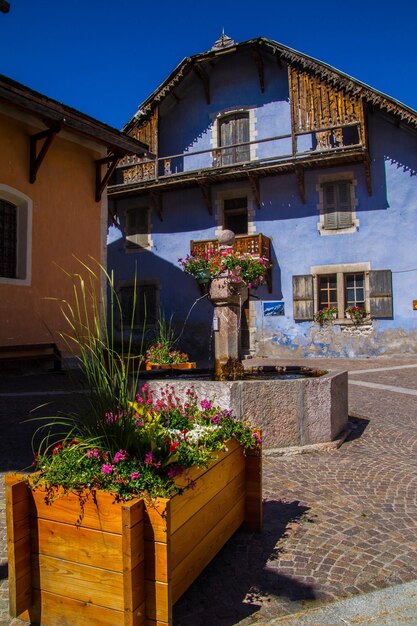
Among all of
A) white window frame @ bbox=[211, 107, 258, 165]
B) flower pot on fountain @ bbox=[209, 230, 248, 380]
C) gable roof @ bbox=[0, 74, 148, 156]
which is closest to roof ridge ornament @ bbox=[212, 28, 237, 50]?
white window frame @ bbox=[211, 107, 258, 165]

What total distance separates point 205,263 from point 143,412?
3804mm

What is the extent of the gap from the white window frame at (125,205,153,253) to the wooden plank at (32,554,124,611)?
54.6 feet

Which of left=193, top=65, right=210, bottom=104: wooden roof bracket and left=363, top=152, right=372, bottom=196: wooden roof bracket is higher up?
left=193, top=65, right=210, bottom=104: wooden roof bracket

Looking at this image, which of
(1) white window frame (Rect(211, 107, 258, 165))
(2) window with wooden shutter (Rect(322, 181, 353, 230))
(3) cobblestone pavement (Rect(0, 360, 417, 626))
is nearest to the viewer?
(3) cobblestone pavement (Rect(0, 360, 417, 626))

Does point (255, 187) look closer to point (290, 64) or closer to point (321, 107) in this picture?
point (321, 107)

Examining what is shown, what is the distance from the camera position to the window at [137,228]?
60.7 ft

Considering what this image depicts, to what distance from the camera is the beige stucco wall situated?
32.1ft

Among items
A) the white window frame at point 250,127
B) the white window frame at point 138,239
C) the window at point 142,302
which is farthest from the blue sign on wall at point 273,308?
the white window frame at point 138,239

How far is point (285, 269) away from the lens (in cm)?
1606

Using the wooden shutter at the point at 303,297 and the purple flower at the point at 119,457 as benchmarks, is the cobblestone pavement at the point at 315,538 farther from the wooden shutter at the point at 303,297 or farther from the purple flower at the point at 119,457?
the wooden shutter at the point at 303,297

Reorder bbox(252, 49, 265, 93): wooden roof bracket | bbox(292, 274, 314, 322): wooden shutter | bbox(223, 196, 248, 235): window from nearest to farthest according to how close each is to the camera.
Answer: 1. bbox(292, 274, 314, 322): wooden shutter
2. bbox(252, 49, 265, 93): wooden roof bracket
3. bbox(223, 196, 248, 235): window

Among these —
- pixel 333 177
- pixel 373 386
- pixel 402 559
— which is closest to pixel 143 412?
pixel 402 559

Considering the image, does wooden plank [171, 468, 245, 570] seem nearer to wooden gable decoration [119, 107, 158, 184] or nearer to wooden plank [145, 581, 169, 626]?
wooden plank [145, 581, 169, 626]

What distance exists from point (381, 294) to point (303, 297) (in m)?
2.41
